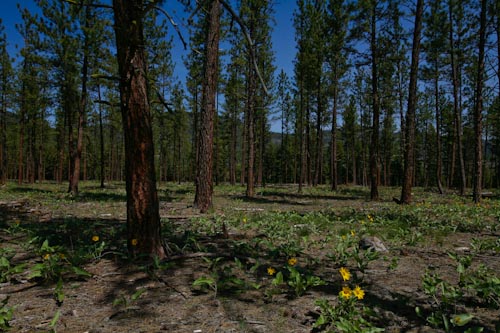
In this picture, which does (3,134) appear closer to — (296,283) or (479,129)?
(296,283)

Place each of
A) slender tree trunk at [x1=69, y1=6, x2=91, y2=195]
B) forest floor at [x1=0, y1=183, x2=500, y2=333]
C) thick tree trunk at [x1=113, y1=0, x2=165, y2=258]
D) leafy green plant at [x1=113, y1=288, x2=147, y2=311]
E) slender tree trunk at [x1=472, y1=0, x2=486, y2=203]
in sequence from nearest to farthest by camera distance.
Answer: forest floor at [x1=0, y1=183, x2=500, y2=333] → leafy green plant at [x1=113, y1=288, x2=147, y2=311] → thick tree trunk at [x1=113, y1=0, x2=165, y2=258] → slender tree trunk at [x1=472, y1=0, x2=486, y2=203] → slender tree trunk at [x1=69, y1=6, x2=91, y2=195]

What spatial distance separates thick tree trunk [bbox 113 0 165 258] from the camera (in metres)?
2.95

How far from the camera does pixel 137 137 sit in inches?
121

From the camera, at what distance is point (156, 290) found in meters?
2.59

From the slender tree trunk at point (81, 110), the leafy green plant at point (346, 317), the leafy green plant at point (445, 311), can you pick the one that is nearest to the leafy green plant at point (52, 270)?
the leafy green plant at point (346, 317)

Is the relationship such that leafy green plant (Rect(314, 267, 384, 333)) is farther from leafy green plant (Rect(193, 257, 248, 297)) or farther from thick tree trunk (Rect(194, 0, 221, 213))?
thick tree trunk (Rect(194, 0, 221, 213))

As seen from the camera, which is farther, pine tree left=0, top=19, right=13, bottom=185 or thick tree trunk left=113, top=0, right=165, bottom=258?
pine tree left=0, top=19, right=13, bottom=185

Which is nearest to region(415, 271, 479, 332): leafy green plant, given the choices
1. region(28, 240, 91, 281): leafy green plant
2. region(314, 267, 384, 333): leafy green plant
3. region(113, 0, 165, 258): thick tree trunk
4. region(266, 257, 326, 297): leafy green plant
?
region(314, 267, 384, 333): leafy green plant

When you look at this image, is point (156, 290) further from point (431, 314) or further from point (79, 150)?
point (79, 150)

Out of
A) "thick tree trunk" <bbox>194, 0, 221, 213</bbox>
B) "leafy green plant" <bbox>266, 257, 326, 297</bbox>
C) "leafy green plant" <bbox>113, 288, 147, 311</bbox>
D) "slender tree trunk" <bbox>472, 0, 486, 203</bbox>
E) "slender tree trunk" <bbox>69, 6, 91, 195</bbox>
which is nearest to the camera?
"leafy green plant" <bbox>113, 288, 147, 311</bbox>

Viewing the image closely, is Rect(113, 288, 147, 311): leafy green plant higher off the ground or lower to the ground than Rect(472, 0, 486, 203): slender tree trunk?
lower

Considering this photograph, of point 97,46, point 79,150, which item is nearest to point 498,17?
point 97,46

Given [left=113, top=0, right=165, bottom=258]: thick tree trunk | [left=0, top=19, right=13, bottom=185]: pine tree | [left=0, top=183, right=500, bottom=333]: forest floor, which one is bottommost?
[left=0, top=183, right=500, bottom=333]: forest floor

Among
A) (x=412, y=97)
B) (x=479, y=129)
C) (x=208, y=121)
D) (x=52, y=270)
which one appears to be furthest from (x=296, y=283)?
(x=479, y=129)
